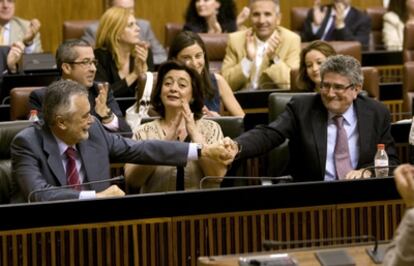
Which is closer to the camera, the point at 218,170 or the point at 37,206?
the point at 37,206

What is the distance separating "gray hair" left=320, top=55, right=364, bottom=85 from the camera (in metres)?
5.15

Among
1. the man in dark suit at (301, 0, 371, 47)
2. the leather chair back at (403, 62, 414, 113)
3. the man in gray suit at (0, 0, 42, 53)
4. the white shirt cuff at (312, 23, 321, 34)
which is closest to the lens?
the leather chair back at (403, 62, 414, 113)

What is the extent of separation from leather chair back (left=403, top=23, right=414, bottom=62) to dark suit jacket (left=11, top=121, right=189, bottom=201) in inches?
138

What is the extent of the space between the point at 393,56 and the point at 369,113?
320cm

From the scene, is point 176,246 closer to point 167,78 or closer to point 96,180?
point 96,180

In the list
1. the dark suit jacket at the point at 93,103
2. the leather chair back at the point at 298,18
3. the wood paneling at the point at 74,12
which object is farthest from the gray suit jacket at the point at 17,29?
the dark suit jacket at the point at 93,103

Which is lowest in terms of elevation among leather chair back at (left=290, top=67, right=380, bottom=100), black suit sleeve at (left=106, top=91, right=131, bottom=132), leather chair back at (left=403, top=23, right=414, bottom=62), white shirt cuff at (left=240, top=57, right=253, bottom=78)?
black suit sleeve at (left=106, top=91, right=131, bottom=132)

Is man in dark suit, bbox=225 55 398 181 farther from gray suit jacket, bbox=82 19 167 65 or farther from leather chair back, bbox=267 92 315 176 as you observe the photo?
gray suit jacket, bbox=82 19 167 65

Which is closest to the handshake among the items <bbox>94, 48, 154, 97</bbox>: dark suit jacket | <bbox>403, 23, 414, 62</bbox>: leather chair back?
<bbox>94, 48, 154, 97</bbox>: dark suit jacket

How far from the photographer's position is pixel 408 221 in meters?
3.08

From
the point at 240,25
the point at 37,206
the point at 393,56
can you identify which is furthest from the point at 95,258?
the point at 240,25

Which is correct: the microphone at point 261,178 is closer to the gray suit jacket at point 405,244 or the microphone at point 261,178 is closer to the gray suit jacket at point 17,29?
the gray suit jacket at point 405,244

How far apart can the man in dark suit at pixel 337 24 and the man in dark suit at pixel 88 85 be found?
11.4 feet

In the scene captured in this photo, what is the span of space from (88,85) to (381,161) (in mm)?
1699
